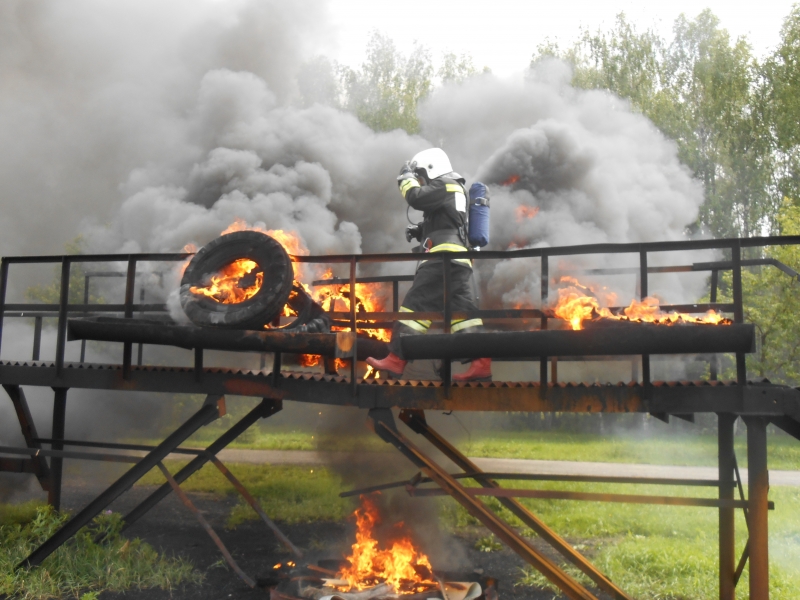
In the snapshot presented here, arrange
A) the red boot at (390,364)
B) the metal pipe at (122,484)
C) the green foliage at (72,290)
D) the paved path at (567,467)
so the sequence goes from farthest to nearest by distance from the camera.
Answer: the green foliage at (72,290) < the paved path at (567,467) < the metal pipe at (122,484) < the red boot at (390,364)

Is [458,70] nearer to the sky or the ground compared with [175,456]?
nearer to the sky

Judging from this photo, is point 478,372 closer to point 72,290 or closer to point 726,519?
point 726,519

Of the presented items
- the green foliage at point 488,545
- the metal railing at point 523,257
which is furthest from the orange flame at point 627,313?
the green foliage at point 488,545

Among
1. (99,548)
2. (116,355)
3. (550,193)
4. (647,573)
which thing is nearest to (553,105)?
(550,193)

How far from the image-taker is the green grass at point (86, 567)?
575 centimetres

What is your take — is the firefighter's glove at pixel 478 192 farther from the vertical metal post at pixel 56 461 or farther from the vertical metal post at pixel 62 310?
the vertical metal post at pixel 56 461

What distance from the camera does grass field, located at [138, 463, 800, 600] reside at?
21.3 ft

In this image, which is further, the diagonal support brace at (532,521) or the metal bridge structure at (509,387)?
the diagonal support brace at (532,521)

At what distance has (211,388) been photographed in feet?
19.1

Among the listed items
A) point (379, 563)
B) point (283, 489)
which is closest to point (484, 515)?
point (379, 563)

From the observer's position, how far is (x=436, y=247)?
5.61 meters

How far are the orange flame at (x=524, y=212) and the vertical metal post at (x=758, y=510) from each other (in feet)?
31.6

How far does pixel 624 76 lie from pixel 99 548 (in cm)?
2160

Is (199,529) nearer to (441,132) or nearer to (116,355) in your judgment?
(116,355)
